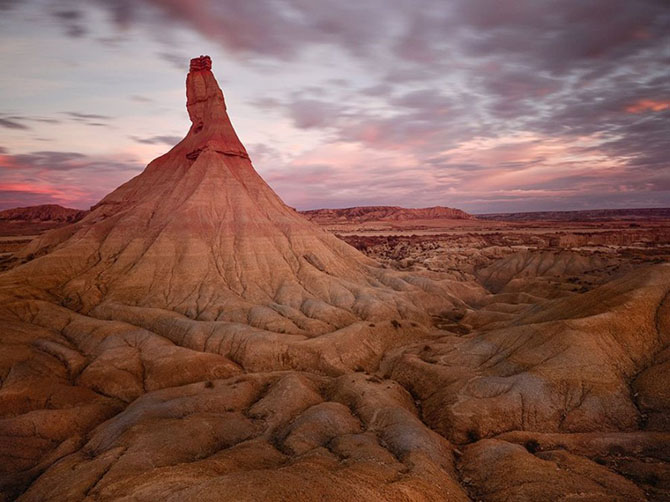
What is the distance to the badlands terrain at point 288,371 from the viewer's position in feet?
75.8

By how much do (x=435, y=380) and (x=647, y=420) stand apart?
1755 cm

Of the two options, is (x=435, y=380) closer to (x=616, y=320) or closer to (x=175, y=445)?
(x=616, y=320)

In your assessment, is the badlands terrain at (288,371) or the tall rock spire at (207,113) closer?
the badlands terrain at (288,371)

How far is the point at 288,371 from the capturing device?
1756 inches

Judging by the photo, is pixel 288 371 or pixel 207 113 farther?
pixel 207 113

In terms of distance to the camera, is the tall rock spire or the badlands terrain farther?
the tall rock spire

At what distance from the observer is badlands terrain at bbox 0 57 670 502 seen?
23109 millimetres

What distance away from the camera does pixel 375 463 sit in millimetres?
23219

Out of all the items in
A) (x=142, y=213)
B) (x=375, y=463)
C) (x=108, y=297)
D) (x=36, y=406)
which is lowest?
(x=36, y=406)

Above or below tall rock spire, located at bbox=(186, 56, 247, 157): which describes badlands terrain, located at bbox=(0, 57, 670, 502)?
below

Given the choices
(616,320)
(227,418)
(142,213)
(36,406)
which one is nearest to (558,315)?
(616,320)

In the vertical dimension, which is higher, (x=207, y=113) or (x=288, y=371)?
(x=207, y=113)

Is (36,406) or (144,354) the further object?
(144,354)

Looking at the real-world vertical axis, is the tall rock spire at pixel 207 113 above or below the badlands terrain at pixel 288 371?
above
